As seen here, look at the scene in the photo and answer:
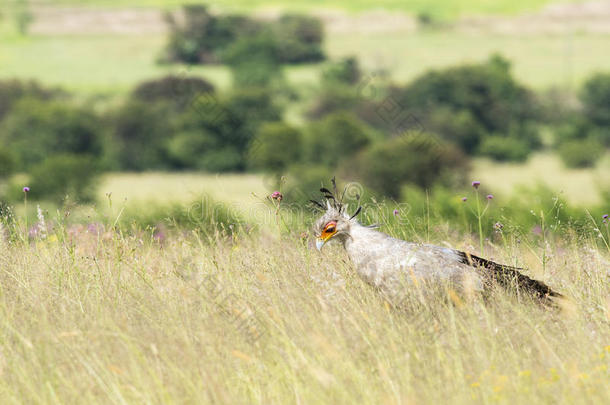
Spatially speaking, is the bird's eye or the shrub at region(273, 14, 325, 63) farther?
→ the shrub at region(273, 14, 325, 63)

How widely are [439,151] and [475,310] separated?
1863 inches

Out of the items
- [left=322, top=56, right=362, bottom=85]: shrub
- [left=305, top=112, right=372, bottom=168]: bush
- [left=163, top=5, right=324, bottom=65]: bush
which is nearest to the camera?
[left=305, top=112, right=372, bottom=168]: bush

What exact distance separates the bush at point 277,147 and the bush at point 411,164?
17.5 metres

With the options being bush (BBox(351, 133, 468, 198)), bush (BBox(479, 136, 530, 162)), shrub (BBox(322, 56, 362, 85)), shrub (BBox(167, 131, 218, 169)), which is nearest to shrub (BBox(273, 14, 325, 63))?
shrub (BBox(322, 56, 362, 85))

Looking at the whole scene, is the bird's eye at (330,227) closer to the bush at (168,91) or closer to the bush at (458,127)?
Answer: the bush at (458,127)

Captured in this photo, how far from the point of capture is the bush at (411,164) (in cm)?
5072

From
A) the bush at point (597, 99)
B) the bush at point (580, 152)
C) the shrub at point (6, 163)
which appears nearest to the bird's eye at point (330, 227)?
the shrub at point (6, 163)

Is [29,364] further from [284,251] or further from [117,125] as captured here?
[117,125]

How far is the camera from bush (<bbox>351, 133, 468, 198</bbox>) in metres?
50.7

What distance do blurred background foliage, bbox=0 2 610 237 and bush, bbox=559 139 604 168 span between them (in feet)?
0.62

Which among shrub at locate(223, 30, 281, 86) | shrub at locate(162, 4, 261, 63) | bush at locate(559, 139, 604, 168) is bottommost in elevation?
bush at locate(559, 139, 604, 168)

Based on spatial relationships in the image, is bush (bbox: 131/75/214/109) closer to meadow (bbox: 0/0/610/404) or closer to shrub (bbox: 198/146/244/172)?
shrub (bbox: 198/146/244/172)

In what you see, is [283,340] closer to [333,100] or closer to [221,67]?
[333,100]

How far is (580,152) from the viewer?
238ft
